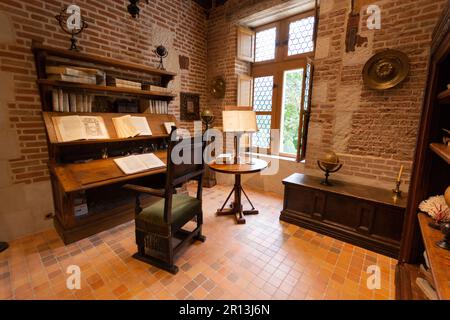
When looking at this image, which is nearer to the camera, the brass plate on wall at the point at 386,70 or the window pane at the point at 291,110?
the brass plate on wall at the point at 386,70

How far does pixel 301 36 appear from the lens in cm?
349

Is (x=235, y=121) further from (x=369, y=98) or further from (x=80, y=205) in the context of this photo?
(x=80, y=205)

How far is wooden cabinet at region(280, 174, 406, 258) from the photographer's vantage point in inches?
82.7

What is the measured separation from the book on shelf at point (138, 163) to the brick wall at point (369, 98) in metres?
2.22

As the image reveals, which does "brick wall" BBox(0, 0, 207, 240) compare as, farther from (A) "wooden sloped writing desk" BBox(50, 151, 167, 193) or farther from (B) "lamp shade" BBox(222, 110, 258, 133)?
(B) "lamp shade" BBox(222, 110, 258, 133)

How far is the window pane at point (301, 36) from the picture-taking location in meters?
3.40

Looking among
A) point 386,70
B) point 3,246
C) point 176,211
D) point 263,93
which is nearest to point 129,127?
point 176,211

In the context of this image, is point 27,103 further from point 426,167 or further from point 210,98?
point 426,167

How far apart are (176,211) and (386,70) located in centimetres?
280

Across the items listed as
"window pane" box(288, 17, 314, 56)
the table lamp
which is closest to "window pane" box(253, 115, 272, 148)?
"window pane" box(288, 17, 314, 56)

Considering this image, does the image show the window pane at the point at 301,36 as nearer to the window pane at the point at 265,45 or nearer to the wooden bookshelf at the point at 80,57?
the window pane at the point at 265,45

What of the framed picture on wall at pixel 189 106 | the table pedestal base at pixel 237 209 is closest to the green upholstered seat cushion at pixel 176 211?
the table pedestal base at pixel 237 209

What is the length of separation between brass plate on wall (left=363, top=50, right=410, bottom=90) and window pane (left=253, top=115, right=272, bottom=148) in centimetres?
173
